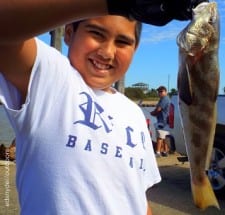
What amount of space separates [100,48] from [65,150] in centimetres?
48

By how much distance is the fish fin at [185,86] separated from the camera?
1.83 m

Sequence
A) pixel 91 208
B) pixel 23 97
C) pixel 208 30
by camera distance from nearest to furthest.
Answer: pixel 208 30, pixel 23 97, pixel 91 208

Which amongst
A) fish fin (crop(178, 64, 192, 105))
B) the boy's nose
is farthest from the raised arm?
the boy's nose

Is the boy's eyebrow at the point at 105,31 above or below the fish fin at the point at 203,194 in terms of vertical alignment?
above

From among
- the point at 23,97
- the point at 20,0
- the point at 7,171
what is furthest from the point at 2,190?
the point at 20,0

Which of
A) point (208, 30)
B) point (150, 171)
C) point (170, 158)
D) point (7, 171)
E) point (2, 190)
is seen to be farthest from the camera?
point (170, 158)

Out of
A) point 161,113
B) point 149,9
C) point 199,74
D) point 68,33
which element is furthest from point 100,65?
point 161,113

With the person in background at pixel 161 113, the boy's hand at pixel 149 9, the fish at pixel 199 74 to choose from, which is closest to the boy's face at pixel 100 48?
the fish at pixel 199 74

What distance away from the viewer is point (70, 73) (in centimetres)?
217

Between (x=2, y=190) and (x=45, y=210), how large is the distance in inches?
Answer: 255

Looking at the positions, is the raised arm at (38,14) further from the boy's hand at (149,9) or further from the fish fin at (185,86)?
the fish fin at (185,86)

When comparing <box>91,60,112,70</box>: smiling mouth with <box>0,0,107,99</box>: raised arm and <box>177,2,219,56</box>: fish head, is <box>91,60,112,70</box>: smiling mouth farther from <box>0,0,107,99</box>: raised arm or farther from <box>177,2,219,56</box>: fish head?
<box>0,0,107,99</box>: raised arm

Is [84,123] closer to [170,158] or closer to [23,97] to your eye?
[23,97]

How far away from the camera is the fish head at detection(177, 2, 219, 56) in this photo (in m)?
1.75
